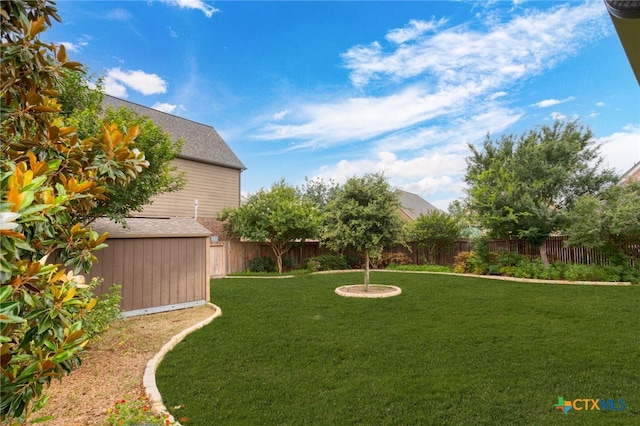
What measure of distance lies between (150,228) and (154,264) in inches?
30.2

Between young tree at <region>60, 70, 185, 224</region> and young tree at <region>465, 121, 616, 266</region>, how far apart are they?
1142 cm

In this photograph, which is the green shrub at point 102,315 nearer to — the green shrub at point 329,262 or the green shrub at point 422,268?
the green shrub at point 329,262

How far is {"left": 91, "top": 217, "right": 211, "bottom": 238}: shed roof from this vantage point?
6.61 meters

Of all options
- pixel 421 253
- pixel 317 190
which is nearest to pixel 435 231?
pixel 421 253

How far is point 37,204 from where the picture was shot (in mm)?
1465

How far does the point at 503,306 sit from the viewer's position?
7.24 m

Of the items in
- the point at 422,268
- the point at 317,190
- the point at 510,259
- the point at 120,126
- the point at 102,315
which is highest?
the point at 317,190

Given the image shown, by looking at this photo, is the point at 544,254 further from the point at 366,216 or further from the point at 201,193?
the point at 201,193

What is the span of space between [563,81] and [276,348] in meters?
8.26

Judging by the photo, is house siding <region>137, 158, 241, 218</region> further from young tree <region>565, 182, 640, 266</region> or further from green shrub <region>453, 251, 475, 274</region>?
young tree <region>565, 182, 640, 266</region>

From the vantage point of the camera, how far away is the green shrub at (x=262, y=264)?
14.6 metres

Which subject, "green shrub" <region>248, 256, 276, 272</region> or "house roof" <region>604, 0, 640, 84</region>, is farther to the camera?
"green shrub" <region>248, 256, 276, 272</region>

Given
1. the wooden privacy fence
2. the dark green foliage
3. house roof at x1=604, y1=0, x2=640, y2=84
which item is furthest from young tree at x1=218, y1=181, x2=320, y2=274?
house roof at x1=604, y1=0, x2=640, y2=84

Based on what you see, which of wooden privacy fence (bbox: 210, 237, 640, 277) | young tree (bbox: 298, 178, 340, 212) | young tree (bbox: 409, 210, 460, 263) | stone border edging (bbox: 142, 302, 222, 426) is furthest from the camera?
young tree (bbox: 298, 178, 340, 212)
